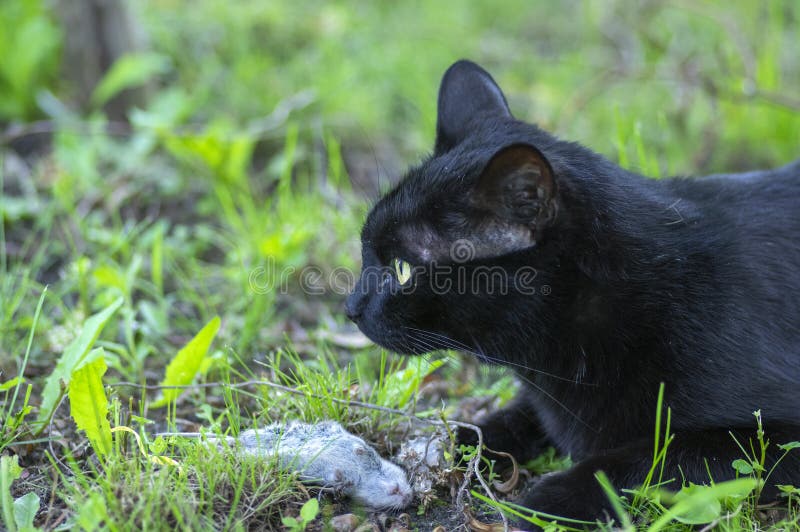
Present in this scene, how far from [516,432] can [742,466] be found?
601mm

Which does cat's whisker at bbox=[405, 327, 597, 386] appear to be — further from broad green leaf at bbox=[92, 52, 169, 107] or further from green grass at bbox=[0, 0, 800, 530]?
broad green leaf at bbox=[92, 52, 169, 107]

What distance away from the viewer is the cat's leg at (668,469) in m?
1.65

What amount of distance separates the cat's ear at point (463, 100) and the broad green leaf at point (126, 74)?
1925mm

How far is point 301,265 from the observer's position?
2.90 m

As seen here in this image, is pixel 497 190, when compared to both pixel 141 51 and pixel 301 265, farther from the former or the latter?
pixel 141 51

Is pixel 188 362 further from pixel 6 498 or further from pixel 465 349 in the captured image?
pixel 465 349

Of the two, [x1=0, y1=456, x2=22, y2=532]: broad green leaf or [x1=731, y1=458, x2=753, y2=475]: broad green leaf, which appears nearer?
[x1=0, y1=456, x2=22, y2=532]: broad green leaf

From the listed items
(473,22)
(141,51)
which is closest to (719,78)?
(473,22)

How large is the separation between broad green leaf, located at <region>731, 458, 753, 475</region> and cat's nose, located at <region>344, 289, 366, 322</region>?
0.89m

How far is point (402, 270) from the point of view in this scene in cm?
184

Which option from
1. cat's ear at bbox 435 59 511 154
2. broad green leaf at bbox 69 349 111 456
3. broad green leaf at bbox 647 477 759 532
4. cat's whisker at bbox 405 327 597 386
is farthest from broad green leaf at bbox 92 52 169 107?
broad green leaf at bbox 647 477 759 532

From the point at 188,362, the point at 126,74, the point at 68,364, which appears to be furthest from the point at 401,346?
the point at 126,74

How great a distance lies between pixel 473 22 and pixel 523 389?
3.84m

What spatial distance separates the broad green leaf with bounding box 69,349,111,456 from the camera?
5.57 ft
